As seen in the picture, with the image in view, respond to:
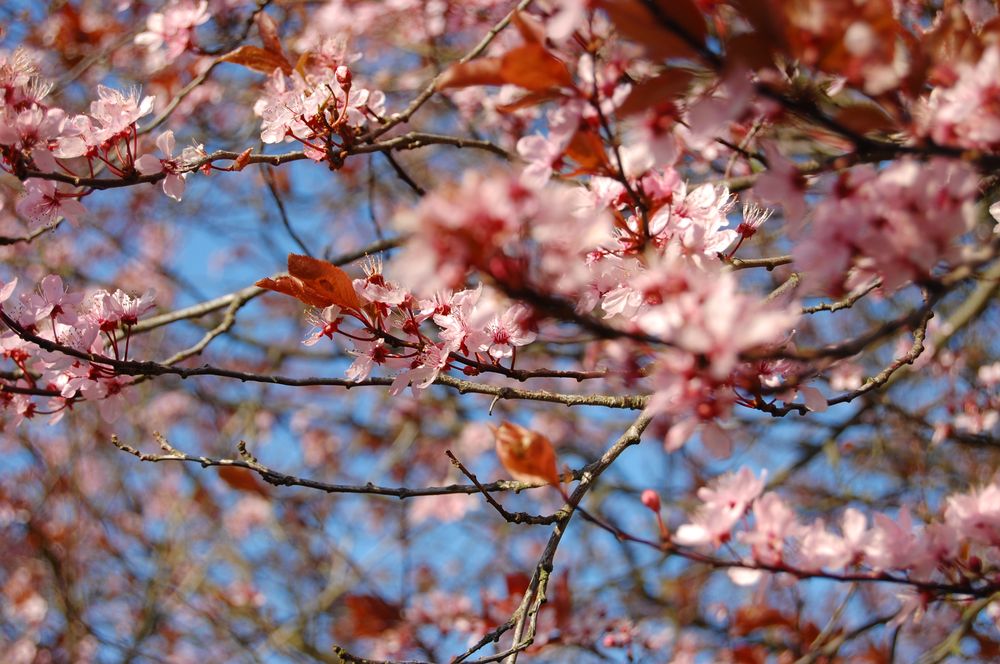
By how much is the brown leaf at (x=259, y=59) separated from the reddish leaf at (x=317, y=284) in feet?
1.77

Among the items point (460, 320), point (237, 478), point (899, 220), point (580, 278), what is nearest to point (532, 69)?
point (580, 278)

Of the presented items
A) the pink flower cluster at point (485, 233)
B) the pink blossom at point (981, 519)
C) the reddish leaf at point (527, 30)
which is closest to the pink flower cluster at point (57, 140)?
the reddish leaf at point (527, 30)

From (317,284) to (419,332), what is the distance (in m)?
0.19

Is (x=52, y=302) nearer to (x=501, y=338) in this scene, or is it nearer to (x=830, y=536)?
(x=501, y=338)

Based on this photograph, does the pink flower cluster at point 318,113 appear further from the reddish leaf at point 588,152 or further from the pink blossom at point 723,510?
the pink blossom at point 723,510

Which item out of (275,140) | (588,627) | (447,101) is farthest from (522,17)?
(588,627)

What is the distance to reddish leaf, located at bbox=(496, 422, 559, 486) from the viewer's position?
1031 millimetres

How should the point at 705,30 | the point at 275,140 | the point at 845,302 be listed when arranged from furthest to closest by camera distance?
the point at 275,140, the point at 845,302, the point at 705,30

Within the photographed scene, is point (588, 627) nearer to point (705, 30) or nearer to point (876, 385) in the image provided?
point (876, 385)

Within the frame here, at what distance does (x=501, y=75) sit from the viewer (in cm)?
94

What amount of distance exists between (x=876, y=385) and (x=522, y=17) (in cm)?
90

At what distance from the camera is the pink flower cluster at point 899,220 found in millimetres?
783

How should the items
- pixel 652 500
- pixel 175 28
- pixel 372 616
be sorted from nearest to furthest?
1. pixel 652 500
2. pixel 175 28
3. pixel 372 616

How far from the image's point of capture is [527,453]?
1.04 m
